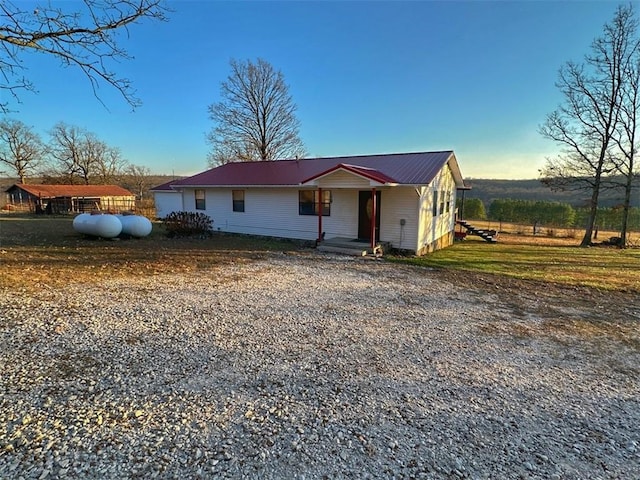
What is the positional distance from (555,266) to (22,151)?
183 feet

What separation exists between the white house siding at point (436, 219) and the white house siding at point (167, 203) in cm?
1763

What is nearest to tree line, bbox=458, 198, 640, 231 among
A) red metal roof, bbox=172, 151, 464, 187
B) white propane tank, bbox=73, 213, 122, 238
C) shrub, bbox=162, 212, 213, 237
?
red metal roof, bbox=172, 151, 464, 187

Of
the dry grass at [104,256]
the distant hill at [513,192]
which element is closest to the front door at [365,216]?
the dry grass at [104,256]

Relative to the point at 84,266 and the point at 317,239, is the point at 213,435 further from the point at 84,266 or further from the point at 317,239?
the point at 317,239

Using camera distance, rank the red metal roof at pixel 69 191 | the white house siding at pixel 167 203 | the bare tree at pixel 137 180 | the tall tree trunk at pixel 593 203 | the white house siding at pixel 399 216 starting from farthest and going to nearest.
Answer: the bare tree at pixel 137 180 → the red metal roof at pixel 69 191 → the white house siding at pixel 167 203 → the tall tree trunk at pixel 593 203 → the white house siding at pixel 399 216

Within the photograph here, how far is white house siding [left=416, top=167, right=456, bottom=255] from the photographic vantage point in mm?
12352

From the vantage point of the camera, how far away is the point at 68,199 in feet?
107

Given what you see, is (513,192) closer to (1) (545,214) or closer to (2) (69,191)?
(1) (545,214)

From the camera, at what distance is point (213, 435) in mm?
2721

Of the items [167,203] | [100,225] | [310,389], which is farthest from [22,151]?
[310,389]

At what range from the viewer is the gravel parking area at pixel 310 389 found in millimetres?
2500

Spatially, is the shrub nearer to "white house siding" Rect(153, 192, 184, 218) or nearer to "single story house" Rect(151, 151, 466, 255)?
"single story house" Rect(151, 151, 466, 255)

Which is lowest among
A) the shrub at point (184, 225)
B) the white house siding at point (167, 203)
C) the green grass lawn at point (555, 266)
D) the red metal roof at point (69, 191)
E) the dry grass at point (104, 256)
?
the green grass lawn at point (555, 266)

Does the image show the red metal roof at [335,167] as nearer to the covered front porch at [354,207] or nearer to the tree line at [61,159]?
the covered front porch at [354,207]
